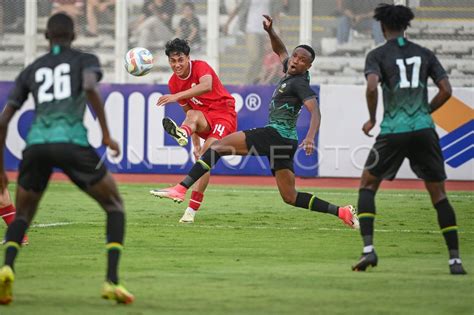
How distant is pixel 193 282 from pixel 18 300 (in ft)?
5.13

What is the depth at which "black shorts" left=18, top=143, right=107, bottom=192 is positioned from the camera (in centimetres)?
776

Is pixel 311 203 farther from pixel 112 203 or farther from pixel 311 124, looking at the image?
pixel 112 203

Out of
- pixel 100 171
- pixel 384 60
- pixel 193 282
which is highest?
pixel 384 60

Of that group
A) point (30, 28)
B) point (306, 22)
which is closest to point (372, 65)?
point (306, 22)

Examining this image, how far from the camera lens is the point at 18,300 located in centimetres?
791

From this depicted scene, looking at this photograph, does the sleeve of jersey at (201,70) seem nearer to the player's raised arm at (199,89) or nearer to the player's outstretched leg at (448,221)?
the player's raised arm at (199,89)

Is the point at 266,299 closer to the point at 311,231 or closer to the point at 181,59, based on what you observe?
the point at 311,231

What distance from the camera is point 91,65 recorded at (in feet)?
25.6

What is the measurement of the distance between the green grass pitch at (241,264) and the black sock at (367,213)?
0.31 metres

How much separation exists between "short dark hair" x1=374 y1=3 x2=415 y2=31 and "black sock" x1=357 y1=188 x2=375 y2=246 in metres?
1.46

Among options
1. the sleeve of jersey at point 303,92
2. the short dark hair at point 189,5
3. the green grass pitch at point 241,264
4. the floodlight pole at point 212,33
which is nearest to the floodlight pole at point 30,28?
the short dark hair at point 189,5

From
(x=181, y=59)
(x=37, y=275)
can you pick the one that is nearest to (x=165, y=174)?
(x=181, y=59)

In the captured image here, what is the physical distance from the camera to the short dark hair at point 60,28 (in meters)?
7.98

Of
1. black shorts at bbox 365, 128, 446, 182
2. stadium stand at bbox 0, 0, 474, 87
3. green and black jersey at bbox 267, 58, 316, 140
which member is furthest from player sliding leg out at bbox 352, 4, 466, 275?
stadium stand at bbox 0, 0, 474, 87
